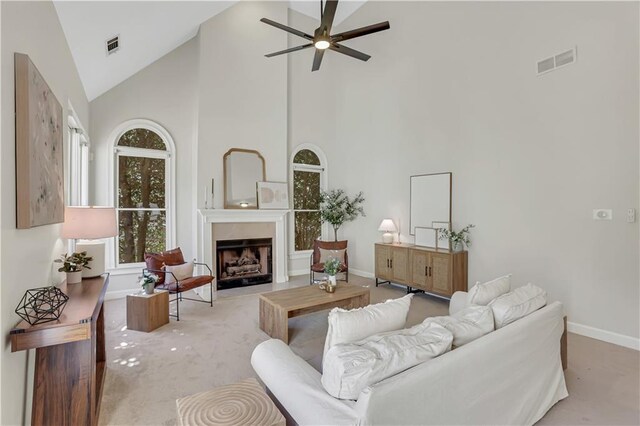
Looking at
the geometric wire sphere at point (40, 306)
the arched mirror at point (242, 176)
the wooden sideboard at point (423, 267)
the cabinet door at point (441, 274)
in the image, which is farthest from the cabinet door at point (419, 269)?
the geometric wire sphere at point (40, 306)

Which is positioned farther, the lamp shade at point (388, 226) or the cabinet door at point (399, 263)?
the lamp shade at point (388, 226)

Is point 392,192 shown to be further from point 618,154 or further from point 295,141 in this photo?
point 618,154

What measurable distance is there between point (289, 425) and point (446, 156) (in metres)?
4.52

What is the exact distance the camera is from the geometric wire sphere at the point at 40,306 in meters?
1.65

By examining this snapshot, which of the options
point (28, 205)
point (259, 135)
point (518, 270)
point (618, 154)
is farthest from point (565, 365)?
point (259, 135)

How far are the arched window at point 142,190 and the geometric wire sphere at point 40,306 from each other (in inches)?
138

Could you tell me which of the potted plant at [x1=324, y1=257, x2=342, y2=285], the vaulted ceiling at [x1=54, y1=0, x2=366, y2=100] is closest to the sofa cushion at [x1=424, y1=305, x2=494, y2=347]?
the potted plant at [x1=324, y1=257, x2=342, y2=285]

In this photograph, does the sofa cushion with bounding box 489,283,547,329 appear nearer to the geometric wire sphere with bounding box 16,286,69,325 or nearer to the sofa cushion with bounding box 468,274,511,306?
the sofa cushion with bounding box 468,274,511,306

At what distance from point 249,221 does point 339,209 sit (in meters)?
1.95

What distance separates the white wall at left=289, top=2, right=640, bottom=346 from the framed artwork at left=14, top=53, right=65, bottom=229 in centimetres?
481

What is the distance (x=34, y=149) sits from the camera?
5.75 feet

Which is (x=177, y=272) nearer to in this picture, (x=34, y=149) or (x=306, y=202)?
(x=34, y=149)

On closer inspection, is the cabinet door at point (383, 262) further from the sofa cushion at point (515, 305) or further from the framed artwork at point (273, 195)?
the sofa cushion at point (515, 305)

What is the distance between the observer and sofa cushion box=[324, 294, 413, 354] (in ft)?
5.13
